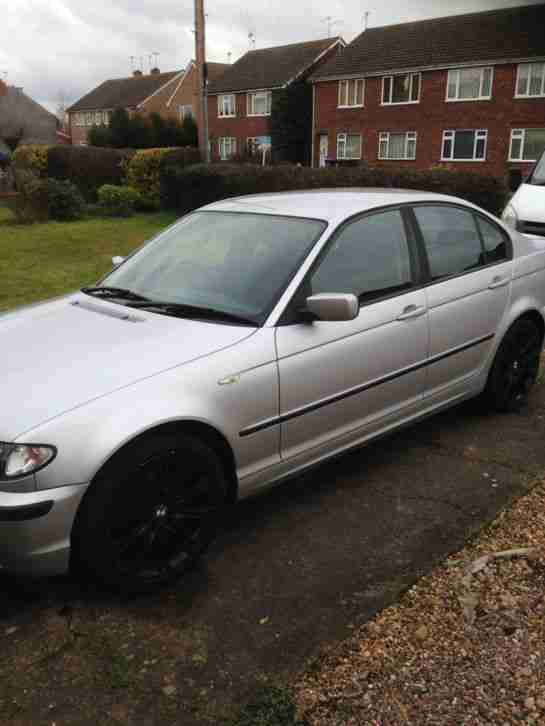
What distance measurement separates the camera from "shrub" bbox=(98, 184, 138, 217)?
1966 centimetres

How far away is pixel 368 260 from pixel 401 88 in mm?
34404

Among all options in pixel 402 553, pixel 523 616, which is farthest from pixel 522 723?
pixel 402 553

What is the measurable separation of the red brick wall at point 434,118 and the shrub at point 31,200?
16010 mm

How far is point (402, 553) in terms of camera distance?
3.38 meters

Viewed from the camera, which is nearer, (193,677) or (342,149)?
(193,677)

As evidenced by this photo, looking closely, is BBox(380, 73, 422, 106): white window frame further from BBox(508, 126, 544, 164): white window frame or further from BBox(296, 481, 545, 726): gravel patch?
BBox(296, 481, 545, 726): gravel patch

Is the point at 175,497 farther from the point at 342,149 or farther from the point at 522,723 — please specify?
the point at 342,149

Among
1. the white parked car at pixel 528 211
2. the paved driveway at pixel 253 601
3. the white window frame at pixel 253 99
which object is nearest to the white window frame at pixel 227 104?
the white window frame at pixel 253 99

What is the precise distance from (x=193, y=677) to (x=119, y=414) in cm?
102

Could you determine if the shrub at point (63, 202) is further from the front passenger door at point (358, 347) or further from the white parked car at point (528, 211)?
the front passenger door at point (358, 347)

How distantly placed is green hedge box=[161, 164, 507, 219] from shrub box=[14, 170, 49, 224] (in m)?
3.59

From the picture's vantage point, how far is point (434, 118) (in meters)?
34.2

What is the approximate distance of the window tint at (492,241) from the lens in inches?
187

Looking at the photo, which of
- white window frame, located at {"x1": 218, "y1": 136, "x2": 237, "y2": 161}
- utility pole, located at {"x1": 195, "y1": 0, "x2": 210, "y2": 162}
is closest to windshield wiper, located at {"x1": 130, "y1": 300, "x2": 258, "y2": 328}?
utility pole, located at {"x1": 195, "y1": 0, "x2": 210, "y2": 162}
